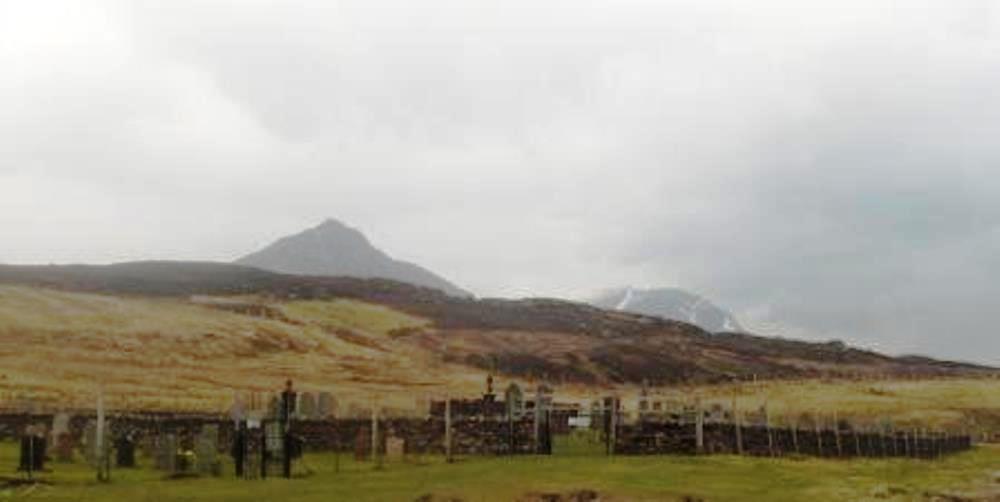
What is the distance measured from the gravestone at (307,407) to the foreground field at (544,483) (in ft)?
34.1

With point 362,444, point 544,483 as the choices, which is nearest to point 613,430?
point 362,444

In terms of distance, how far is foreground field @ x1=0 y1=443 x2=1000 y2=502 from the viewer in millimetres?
33188

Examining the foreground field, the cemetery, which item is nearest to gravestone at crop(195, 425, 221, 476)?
the cemetery

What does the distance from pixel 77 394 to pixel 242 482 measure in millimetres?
57043

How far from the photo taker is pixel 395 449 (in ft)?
159

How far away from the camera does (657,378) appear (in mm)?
161375

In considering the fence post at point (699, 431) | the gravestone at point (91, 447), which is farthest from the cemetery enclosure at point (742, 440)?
the gravestone at point (91, 447)

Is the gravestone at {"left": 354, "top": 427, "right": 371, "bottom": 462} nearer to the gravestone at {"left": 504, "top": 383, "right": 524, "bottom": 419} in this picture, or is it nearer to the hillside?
the gravestone at {"left": 504, "top": 383, "right": 524, "bottom": 419}

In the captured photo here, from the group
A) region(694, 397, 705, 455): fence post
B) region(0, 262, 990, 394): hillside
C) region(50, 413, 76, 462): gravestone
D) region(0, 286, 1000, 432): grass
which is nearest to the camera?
region(50, 413, 76, 462): gravestone

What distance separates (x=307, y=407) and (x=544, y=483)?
85.2 feet

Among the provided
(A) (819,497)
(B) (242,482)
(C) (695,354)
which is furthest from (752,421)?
(C) (695,354)

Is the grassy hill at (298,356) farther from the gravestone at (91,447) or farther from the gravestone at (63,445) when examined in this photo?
the gravestone at (91,447)

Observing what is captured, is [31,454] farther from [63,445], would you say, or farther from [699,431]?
[699,431]

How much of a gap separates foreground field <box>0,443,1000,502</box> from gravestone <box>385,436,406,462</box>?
211 centimetres
